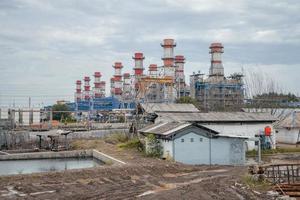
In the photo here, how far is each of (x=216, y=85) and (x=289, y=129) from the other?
25467mm

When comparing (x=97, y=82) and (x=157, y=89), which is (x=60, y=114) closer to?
(x=157, y=89)

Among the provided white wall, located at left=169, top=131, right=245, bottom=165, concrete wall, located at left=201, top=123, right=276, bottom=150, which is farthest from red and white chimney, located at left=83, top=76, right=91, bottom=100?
white wall, located at left=169, top=131, right=245, bottom=165

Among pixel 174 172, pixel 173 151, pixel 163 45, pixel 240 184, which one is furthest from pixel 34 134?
pixel 163 45

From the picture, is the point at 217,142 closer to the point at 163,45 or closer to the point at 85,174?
the point at 85,174

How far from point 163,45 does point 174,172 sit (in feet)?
146

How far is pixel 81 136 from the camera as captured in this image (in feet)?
116

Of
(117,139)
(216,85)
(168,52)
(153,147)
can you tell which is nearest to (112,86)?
(168,52)

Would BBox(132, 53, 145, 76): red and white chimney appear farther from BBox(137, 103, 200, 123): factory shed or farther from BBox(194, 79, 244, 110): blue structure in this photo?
BBox(137, 103, 200, 123): factory shed

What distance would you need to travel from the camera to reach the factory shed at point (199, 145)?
21875mm

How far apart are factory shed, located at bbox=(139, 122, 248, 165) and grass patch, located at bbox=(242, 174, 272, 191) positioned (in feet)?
20.1

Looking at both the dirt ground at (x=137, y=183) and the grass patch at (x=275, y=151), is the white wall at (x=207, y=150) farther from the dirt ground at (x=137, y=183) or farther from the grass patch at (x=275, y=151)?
the grass patch at (x=275, y=151)

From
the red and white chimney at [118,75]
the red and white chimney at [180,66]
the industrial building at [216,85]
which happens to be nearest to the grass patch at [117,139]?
the industrial building at [216,85]

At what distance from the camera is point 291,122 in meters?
33.3

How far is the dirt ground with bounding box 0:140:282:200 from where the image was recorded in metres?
13.2
